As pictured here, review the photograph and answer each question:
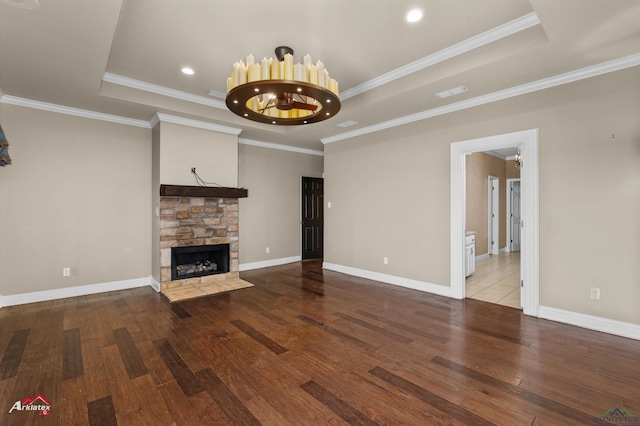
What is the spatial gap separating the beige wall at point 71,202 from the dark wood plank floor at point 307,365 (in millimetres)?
713

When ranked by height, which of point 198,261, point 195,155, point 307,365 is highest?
point 195,155

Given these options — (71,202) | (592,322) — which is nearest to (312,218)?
(71,202)

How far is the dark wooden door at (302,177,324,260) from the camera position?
23.9ft

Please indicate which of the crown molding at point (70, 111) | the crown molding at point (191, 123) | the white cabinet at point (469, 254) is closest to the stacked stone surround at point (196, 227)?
the crown molding at point (191, 123)

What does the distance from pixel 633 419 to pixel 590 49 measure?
3033mm

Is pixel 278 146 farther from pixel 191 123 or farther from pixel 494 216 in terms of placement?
pixel 494 216

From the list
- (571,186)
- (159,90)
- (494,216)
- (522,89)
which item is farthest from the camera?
(494,216)

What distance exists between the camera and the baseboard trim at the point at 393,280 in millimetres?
4395

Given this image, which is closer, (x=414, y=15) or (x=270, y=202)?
(x=414, y=15)

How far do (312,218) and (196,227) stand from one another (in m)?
3.14

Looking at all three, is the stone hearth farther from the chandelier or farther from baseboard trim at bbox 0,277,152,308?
the chandelier

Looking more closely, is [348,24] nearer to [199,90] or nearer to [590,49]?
[590,49]

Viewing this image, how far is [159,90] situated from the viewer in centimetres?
417

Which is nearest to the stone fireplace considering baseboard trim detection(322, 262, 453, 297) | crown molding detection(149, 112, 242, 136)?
crown molding detection(149, 112, 242, 136)
